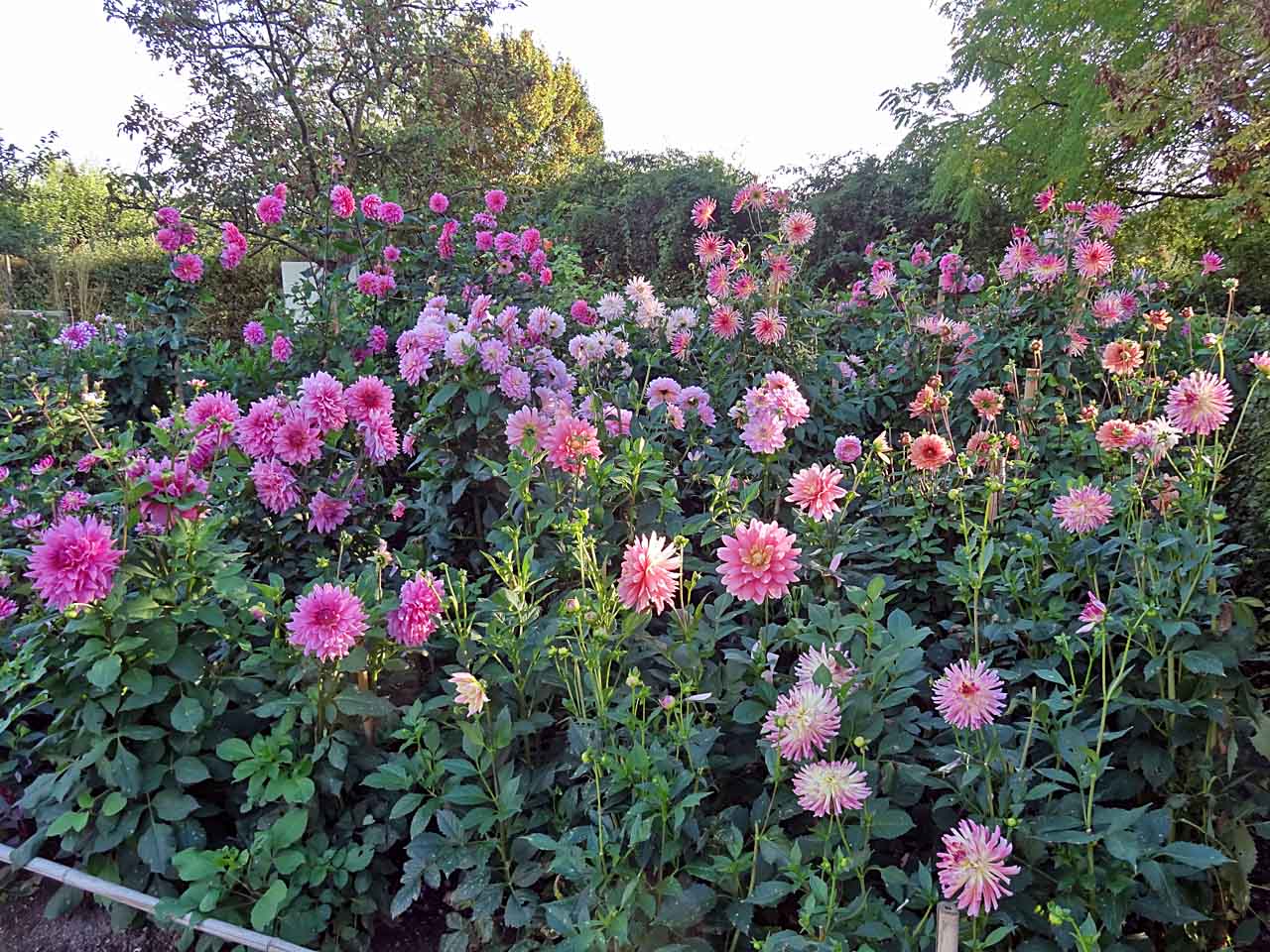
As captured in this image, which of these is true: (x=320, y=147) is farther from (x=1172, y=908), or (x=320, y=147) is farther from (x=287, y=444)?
(x=1172, y=908)

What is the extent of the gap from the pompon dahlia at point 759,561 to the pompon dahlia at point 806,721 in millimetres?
159

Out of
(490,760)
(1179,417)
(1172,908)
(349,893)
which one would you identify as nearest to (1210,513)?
(1179,417)

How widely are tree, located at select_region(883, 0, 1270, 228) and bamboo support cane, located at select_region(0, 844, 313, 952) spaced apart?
5536 mm

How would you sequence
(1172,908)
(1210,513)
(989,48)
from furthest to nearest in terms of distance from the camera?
(989,48) < (1210,513) < (1172,908)

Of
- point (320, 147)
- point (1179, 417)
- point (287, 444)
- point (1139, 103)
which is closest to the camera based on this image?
point (1179, 417)

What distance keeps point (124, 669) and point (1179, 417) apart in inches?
74.7

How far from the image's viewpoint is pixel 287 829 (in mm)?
1348

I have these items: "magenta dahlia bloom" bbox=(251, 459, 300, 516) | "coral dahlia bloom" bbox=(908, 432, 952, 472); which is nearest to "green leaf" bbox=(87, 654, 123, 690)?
"magenta dahlia bloom" bbox=(251, 459, 300, 516)

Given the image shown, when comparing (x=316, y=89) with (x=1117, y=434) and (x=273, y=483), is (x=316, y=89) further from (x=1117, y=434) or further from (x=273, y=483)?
(x=1117, y=434)

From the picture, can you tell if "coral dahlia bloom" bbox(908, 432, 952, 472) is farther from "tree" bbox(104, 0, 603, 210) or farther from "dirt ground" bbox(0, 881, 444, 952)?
"tree" bbox(104, 0, 603, 210)

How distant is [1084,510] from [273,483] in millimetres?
1649

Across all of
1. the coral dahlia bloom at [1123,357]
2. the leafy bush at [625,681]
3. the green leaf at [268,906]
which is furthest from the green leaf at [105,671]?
the coral dahlia bloom at [1123,357]

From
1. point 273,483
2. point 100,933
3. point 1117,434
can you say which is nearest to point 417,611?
point 273,483

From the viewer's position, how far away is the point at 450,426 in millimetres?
2059
